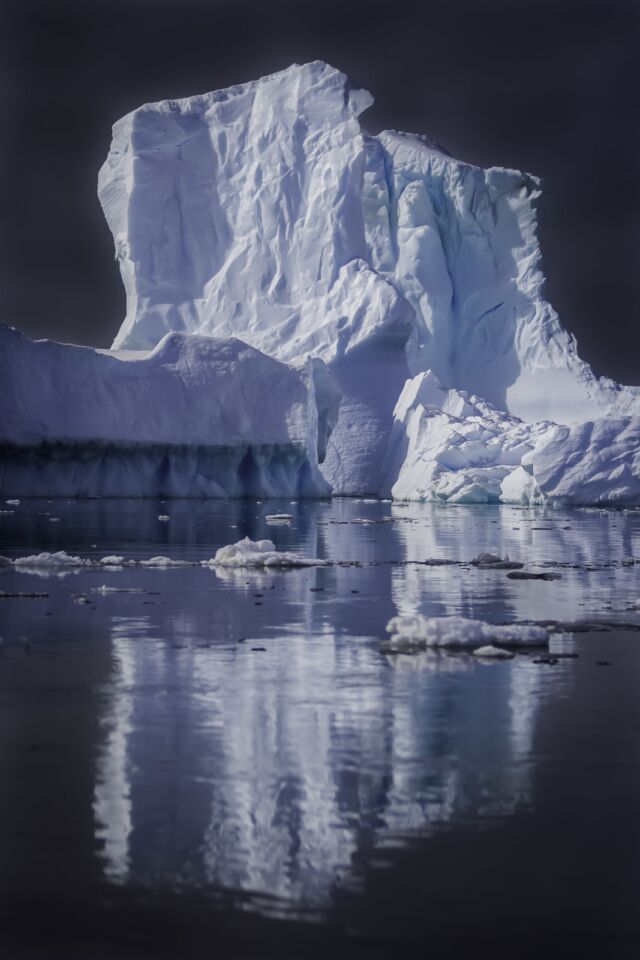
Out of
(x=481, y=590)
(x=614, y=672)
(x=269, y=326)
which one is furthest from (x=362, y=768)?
(x=269, y=326)

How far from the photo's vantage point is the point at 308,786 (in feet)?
12.0

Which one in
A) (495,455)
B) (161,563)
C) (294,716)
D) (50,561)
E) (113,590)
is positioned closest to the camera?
(294,716)

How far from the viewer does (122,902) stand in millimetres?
2775

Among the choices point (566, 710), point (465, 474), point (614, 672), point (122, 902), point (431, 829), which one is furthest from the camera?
point (465, 474)

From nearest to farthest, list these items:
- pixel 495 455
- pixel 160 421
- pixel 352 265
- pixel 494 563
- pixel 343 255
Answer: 1. pixel 494 563
2. pixel 160 421
3. pixel 495 455
4. pixel 352 265
5. pixel 343 255

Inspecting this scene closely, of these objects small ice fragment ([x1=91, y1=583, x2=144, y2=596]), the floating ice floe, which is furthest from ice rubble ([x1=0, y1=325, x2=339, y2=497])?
small ice fragment ([x1=91, y1=583, x2=144, y2=596])

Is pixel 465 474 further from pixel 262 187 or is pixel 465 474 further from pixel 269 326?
pixel 262 187

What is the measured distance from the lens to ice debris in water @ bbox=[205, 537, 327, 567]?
10.7m

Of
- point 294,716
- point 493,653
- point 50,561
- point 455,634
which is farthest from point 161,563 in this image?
point 294,716

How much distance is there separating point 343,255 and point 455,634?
30.8 meters

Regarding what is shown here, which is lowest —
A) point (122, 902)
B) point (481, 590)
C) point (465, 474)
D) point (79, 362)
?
point (122, 902)

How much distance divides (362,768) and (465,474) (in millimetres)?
25892

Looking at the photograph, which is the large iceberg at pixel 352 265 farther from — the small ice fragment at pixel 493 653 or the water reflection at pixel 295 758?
the water reflection at pixel 295 758

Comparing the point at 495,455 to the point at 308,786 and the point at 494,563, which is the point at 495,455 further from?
the point at 308,786
